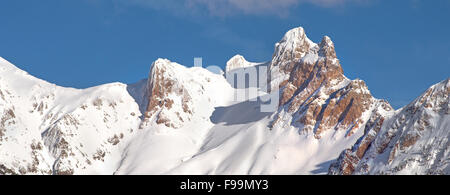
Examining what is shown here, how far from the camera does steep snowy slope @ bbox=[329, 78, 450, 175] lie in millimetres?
158500

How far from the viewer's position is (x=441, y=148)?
6280 inches

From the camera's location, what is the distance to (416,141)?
16825 centimetres

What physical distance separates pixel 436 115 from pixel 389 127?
1466 cm

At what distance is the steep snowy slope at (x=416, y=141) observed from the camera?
158 metres

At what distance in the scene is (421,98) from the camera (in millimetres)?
182625
